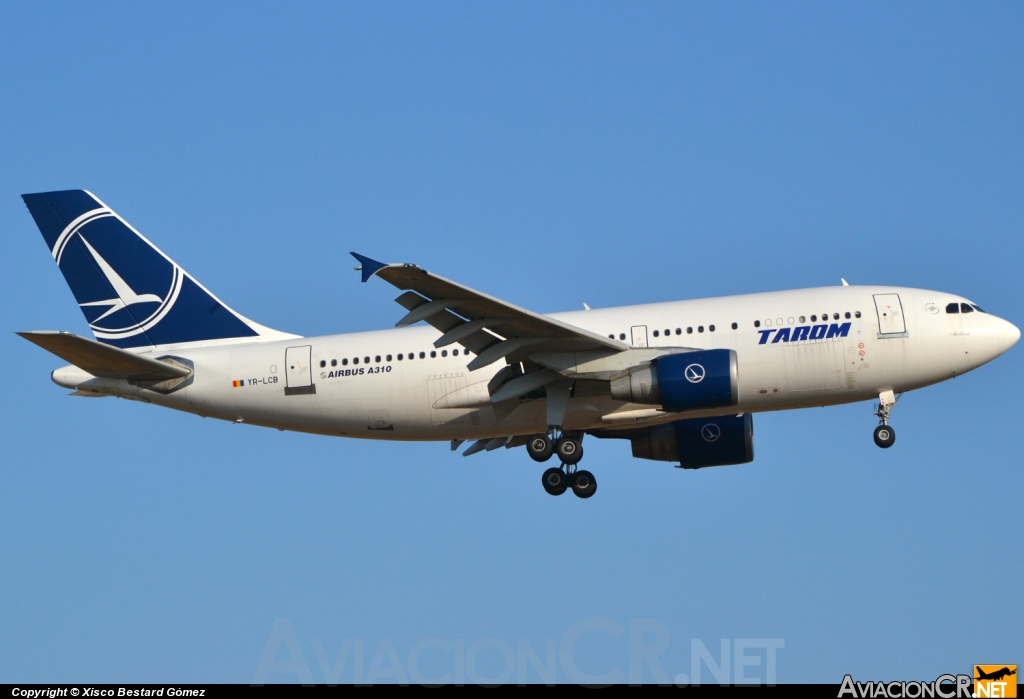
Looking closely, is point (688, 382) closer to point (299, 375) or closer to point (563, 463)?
point (563, 463)

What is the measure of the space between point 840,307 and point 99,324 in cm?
1856

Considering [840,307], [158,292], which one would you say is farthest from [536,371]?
[158,292]

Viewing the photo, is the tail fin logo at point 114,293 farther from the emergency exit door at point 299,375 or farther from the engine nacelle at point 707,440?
the engine nacelle at point 707,440

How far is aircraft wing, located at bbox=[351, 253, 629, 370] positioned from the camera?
88.6ft

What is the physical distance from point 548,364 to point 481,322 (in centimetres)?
206

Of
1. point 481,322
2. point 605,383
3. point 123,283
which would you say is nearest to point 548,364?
point 605,383

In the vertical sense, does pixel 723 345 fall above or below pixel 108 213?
below

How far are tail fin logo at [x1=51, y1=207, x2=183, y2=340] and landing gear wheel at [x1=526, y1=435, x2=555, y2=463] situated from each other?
10.1m

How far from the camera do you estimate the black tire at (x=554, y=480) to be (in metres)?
31.8

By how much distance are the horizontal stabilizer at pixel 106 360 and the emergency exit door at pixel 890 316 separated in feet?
54.1

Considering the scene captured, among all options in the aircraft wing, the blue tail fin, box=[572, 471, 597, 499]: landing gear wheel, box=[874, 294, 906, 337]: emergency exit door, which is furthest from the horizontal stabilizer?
box=[874, 294, 906, 337]: emergency exit door

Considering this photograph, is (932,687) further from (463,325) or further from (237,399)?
(237,399)

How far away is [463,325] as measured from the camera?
1139 inches

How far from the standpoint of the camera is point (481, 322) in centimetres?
2895
